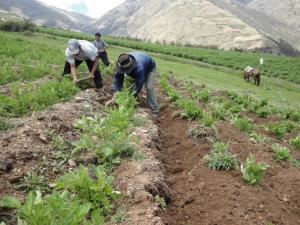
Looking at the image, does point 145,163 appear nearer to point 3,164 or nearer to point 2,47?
point 3,164

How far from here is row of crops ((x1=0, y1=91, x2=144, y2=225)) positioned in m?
3.39

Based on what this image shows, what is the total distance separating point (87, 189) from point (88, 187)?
20 mm

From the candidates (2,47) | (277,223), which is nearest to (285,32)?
(2,47)

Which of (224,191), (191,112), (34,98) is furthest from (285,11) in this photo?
(224,191)

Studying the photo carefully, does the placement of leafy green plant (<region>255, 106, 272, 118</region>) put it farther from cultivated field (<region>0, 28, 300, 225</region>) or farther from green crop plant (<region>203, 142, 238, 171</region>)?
green crop plant (<region>203, 142, 238, 171</region>)

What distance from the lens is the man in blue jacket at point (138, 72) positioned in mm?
8711

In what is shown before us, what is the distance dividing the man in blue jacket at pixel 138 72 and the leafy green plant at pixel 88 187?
446 centimetres

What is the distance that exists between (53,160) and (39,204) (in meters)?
2.30

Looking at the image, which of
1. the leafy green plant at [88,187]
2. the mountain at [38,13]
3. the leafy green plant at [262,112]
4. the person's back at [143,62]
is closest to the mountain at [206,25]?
the mountain at [38,13]

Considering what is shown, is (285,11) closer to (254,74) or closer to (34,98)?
(254,74)

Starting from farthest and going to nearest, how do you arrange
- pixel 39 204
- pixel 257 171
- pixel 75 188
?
pixel 257 171
pixel 75 188
pixel 39 204

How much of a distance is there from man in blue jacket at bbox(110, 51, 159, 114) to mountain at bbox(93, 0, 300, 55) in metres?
78.8

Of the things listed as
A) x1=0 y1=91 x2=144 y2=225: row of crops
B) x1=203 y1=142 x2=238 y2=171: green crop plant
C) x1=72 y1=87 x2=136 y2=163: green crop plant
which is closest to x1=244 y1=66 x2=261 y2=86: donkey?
x1=0 y1=91 x2=144 y2=225: row of crops

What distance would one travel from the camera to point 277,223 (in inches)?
200
